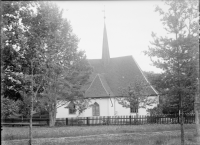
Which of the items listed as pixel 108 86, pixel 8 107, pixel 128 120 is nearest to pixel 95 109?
pixel 108 86

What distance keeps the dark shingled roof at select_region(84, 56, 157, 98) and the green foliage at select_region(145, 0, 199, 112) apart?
17791mm

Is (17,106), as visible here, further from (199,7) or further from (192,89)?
(199,7)

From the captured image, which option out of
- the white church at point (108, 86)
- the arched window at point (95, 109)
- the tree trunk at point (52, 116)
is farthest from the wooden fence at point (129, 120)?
the arched window at point (95, 109)

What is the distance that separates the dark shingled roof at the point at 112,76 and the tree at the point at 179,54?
1784 cm

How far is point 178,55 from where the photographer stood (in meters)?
11.5

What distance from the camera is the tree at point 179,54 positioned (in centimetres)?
1135

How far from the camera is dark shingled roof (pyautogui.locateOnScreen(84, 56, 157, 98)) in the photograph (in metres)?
31.4

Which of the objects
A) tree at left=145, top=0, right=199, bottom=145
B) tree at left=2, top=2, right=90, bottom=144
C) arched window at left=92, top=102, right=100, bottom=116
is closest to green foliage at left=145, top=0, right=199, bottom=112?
tree at left=145, top=0, right=199, bottom=145

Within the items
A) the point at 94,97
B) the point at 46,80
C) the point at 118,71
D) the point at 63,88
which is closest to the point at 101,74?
the point at 118,71

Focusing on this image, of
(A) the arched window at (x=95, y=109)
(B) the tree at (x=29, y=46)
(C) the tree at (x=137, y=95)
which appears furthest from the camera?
(A) the arched window at (x=95, y=109)

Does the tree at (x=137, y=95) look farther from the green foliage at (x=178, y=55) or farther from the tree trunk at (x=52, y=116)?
the green foliage at (x=178, y=55)

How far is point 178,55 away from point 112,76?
23157mm

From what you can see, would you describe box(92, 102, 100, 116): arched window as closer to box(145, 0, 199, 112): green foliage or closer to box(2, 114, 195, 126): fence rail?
box(2, 114, 195, 126): fence rail

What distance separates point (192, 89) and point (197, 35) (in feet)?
8.52
